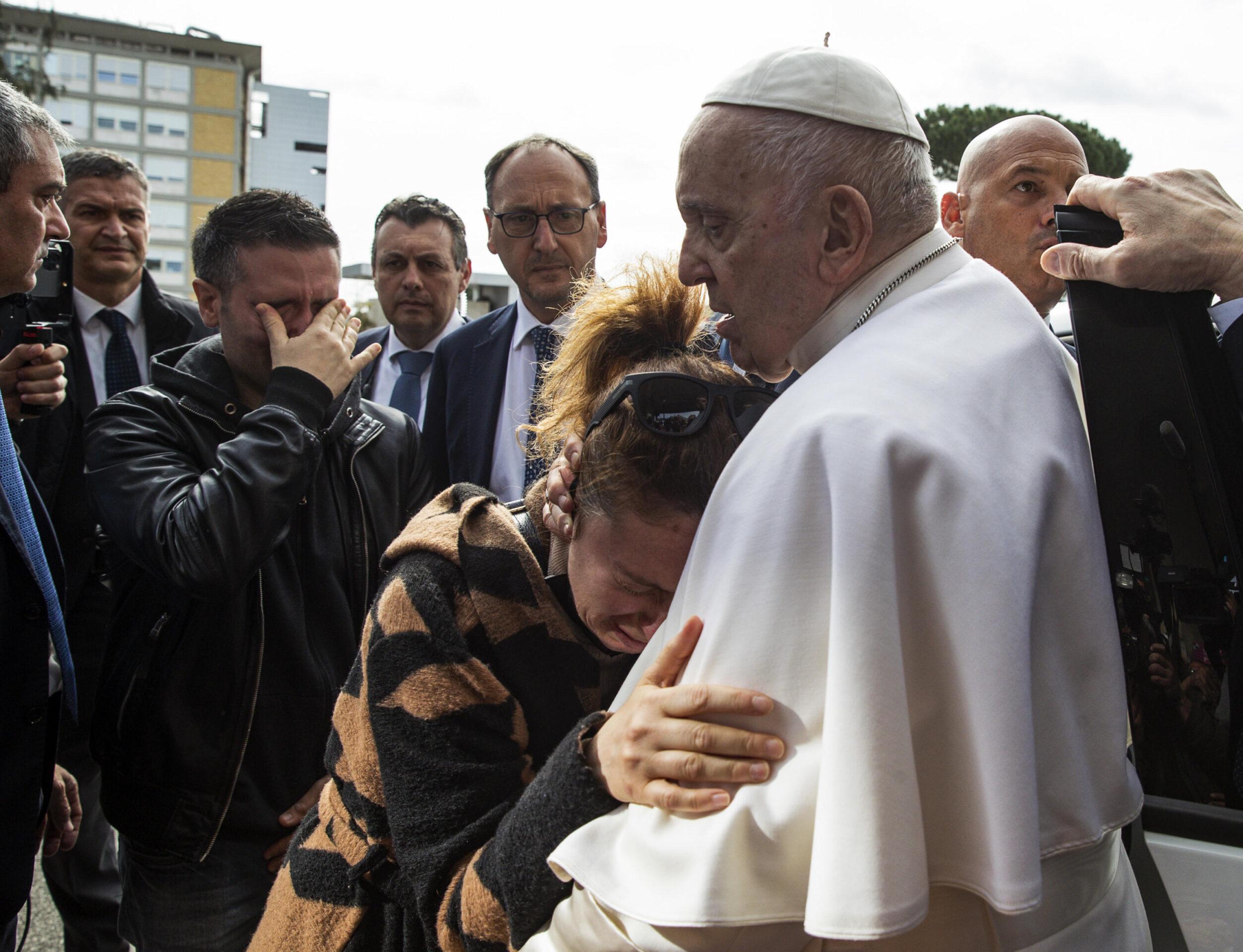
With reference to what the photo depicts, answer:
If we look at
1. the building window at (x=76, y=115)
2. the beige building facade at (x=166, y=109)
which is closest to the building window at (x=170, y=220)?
the beige building facade at (x=166, y=109)

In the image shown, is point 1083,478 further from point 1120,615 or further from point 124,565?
point 124,565

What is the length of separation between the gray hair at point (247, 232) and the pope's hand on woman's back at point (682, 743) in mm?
1993

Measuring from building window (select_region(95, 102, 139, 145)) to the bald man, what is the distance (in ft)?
229

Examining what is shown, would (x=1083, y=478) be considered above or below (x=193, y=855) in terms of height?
above

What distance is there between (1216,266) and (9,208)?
2.69 meters

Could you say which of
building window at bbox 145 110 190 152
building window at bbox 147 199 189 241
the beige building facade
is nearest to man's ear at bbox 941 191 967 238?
the beige building facade

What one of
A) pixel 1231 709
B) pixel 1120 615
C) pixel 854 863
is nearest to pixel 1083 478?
pixel 1120 615

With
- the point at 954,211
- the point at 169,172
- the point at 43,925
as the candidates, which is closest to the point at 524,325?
the point at 954,211

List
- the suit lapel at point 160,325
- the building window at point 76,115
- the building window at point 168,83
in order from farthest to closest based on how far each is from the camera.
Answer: the building window at point 168,83
the building window at point 76,115
the suit lapel at point 160,325

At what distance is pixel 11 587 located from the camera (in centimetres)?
242

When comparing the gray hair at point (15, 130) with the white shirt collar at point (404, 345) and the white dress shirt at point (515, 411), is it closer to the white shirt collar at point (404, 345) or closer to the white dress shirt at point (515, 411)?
the white dress shirt at point (515, 411)

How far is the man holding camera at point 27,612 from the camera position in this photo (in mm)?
2391

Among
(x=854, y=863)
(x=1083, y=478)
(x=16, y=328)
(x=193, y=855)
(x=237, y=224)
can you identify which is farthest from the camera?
(x=16, y=328)

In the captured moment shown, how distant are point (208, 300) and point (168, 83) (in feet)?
230
